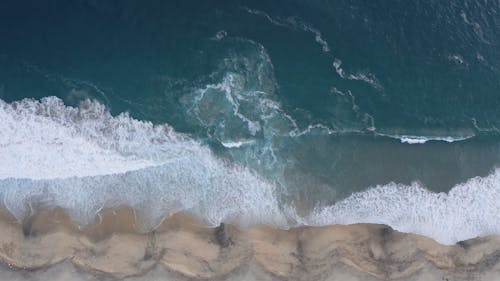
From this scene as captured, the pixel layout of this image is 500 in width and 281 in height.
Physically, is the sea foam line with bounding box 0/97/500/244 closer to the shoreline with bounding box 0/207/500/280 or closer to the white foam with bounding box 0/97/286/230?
the white foam with bounding box 0/97/286/230

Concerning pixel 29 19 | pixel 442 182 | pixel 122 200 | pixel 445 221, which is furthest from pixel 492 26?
pixel 29 19

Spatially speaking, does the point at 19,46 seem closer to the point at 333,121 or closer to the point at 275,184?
the point at 275,184

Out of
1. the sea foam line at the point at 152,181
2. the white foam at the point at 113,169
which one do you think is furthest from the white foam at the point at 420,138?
the white foam at the point at 113,169

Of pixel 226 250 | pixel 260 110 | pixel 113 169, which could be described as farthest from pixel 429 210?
pixel 113 169

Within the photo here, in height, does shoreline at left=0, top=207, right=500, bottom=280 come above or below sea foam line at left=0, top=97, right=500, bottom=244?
below

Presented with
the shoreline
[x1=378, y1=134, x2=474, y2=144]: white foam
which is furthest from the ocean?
the shoreline

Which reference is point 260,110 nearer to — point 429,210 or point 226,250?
point 226,250

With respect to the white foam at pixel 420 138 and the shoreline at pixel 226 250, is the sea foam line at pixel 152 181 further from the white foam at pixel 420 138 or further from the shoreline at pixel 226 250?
the white foam at pixel 420 138
